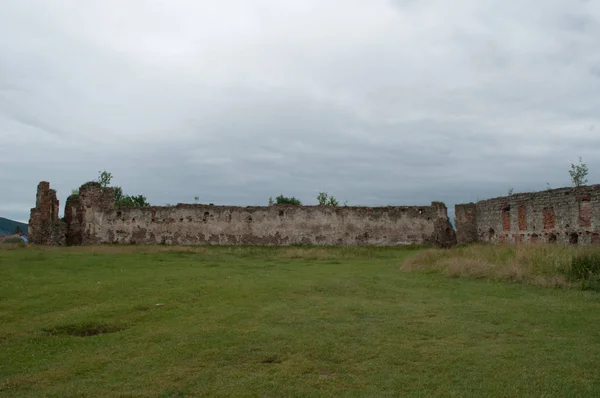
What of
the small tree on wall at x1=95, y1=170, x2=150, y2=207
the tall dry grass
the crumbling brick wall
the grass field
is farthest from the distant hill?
the tall dry grass

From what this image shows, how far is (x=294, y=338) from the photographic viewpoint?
6762 millimetres

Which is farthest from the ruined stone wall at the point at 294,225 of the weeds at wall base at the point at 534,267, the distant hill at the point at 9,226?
the distant hill at the point at 9,226

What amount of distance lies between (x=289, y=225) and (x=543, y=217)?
13.5m

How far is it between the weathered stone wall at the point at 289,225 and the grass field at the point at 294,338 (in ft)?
58.8

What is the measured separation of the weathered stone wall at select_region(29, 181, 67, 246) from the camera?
3005cm

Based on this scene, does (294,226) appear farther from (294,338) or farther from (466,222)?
(294,338)

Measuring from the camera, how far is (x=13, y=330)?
7.36 metres

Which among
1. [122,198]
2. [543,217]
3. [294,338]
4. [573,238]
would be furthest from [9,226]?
[294,338]

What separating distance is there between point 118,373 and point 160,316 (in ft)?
8.98

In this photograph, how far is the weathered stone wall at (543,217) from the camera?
20.3 meters

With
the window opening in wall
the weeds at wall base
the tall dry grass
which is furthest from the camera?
the window opening in wall

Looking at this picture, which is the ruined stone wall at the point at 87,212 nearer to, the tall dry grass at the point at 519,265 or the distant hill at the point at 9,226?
the tall dry grass at the point at 519,265

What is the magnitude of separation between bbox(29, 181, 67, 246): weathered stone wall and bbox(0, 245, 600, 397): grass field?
20.0 m

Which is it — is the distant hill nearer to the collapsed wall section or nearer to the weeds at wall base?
the collapsed wall section
